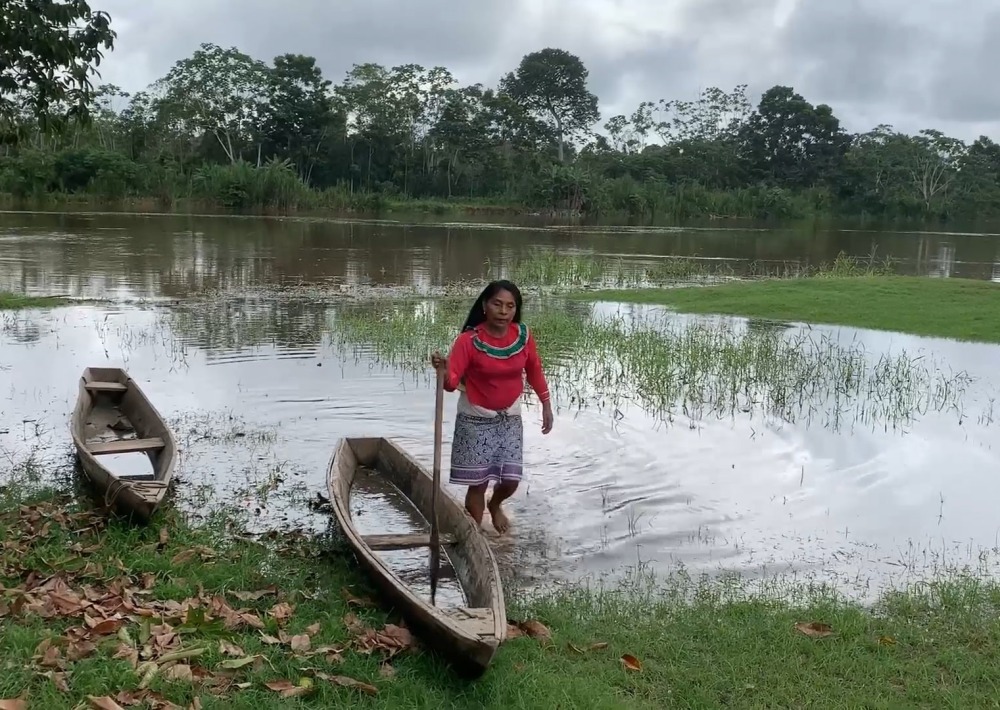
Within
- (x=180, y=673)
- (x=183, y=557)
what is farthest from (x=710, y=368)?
(x=180, y=673)

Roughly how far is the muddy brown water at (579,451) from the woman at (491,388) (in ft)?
1.61

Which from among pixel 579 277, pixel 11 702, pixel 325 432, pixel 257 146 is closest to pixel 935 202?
pixel 257 146

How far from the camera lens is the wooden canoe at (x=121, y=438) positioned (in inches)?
192

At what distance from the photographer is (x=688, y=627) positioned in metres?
3.95

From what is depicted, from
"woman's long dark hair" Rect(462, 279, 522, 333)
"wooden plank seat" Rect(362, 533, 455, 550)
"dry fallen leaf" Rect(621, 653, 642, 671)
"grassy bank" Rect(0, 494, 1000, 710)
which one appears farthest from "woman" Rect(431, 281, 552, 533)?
"dry fallen leaf" Rect(621, 653, 642, 671)

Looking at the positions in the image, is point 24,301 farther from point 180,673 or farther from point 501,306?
point 180,673

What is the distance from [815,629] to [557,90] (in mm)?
64015

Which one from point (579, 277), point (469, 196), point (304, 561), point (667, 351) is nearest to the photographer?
point (304, 561)

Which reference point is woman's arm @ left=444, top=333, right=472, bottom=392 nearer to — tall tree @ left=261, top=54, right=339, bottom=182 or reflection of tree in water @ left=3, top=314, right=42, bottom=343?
reflection of tree in water @ left=3, top=314, right=42, bottom=343

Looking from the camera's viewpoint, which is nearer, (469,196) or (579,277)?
(579,277)

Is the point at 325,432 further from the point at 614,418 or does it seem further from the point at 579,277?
the point at 579,277

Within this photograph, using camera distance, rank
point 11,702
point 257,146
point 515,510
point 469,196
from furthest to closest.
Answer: point 469,196, point 257,146, point 515,510, point 11,702

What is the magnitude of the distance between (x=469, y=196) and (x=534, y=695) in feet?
182

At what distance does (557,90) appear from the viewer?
6450 cm
